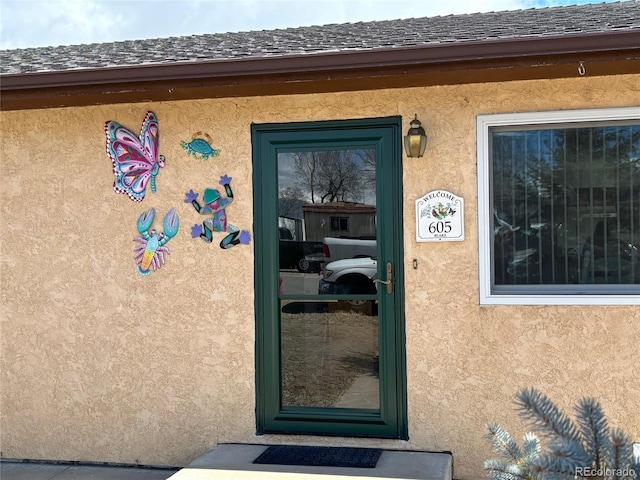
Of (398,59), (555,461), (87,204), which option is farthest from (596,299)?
(87,204)

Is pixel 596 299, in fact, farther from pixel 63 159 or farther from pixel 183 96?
pixel 63 159

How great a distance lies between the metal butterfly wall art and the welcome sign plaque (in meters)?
2.10

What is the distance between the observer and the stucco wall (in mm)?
4711

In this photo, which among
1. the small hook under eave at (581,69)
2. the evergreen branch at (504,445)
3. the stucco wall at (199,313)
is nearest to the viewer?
the evergreen branch at (504,445)

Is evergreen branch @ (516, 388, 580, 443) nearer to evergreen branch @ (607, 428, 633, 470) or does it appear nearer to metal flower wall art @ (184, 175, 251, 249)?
evergreen branch @ (607, 428, 633, 470)

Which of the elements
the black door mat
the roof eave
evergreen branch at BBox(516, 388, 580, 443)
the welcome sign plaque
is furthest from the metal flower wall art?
evergreen branch at BBox(516, 388, 580, 443)

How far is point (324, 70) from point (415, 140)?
2.72 feet

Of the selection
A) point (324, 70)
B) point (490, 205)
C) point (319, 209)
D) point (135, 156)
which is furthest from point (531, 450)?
point (135, 156)

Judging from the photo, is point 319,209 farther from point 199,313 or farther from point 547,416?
point 547,416

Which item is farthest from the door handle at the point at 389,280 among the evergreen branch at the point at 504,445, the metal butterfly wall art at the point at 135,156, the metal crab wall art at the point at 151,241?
the evergreen branch at the point at 504,445

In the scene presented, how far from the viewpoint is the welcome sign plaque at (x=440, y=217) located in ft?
15.8

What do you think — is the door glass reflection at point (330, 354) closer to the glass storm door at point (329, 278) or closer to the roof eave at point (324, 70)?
the glass storm door at point (329, 278)

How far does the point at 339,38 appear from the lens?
559cm

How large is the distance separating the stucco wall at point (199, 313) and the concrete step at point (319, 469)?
0.26 meters
